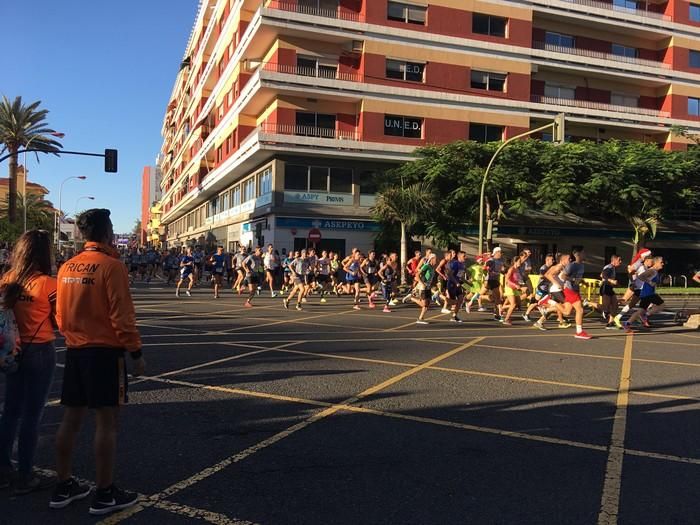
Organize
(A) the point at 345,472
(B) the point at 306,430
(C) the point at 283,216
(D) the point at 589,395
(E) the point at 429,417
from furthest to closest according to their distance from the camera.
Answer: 1. (C) the point at 283,216
2. (D) the point at 589,395
3. (E) the point at 429,417
4. (B) the point at 306,430
5. (A) the point at 345,472

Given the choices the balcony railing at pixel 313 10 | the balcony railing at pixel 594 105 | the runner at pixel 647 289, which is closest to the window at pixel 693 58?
the balcony railing at pixel 594 105

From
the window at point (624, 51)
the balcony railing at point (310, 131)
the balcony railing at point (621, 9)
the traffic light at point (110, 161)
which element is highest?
the balcony railing at point (621, 9)

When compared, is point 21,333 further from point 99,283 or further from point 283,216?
point 283,216

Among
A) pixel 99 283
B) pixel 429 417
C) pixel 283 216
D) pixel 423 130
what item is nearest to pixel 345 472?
pixel 429 417

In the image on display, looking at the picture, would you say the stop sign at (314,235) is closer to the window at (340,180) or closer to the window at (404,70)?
the window at (340,180)

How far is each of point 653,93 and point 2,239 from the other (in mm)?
43442

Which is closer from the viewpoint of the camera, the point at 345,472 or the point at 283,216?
the point at 345,472

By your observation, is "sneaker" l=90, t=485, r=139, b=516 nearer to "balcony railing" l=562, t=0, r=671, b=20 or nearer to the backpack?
the backpack

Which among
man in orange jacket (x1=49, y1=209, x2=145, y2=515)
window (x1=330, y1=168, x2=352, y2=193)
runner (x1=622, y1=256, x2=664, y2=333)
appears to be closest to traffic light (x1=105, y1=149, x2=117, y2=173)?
window (x1=330, y1=168, x2=352, y2=193)

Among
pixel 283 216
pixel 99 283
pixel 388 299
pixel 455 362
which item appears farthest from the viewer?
pixel 283 216

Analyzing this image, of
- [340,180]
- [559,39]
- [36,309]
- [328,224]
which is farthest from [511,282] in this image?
[559,39]

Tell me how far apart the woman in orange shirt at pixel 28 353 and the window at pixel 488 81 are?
30.9 metres

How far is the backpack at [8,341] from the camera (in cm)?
339

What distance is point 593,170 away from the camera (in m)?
27.3
